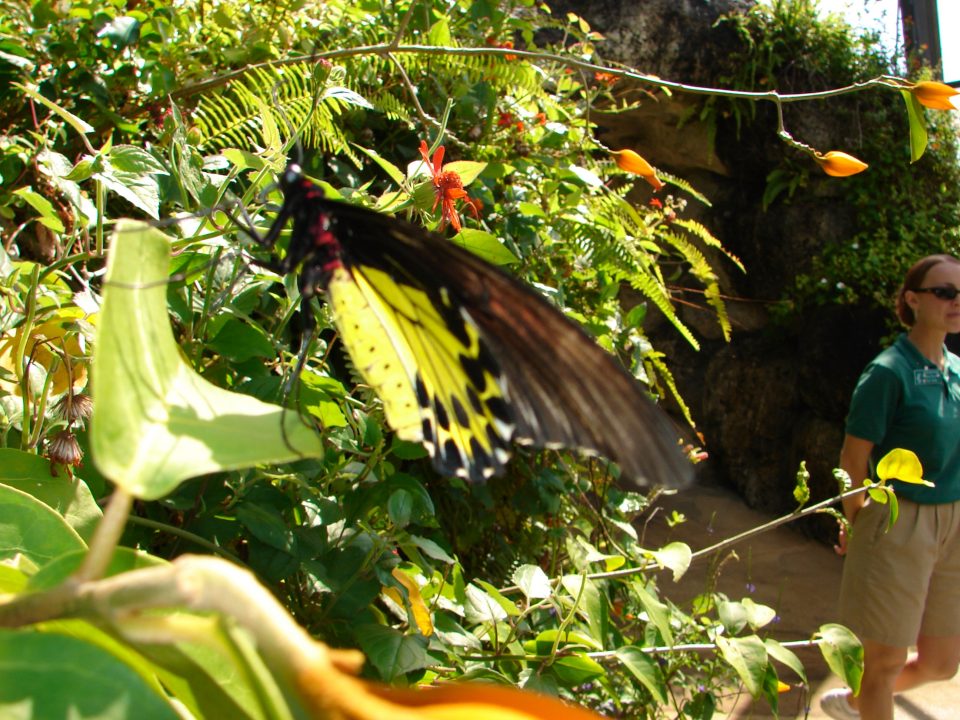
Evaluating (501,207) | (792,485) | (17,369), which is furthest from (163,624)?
(792,485)

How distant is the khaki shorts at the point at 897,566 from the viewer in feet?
9.33

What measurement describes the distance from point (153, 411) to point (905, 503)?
3038 mm

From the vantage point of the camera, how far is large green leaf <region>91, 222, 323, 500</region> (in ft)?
0.88

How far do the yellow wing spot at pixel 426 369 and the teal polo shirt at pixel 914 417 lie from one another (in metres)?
2.38

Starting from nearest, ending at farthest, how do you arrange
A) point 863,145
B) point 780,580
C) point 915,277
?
point 915,277, point 780,580, point 863,145

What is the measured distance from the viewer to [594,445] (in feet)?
1.76

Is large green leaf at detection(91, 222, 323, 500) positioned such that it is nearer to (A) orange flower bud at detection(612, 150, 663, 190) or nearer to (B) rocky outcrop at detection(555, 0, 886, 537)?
(A) orange flower bud at detection(612, 150, 663, 190)

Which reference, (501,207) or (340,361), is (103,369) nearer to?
(340,361)

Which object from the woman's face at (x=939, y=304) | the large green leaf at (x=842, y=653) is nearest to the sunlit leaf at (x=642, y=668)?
the large green leaf at (x=842, y=653)

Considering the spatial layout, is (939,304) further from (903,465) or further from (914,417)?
(903,465)

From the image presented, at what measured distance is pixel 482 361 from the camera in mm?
734

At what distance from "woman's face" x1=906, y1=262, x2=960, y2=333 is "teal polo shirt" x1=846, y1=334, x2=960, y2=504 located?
0.53ft

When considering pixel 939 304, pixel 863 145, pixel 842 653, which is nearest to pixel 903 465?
pixel 842 653

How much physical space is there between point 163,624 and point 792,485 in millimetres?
6635
